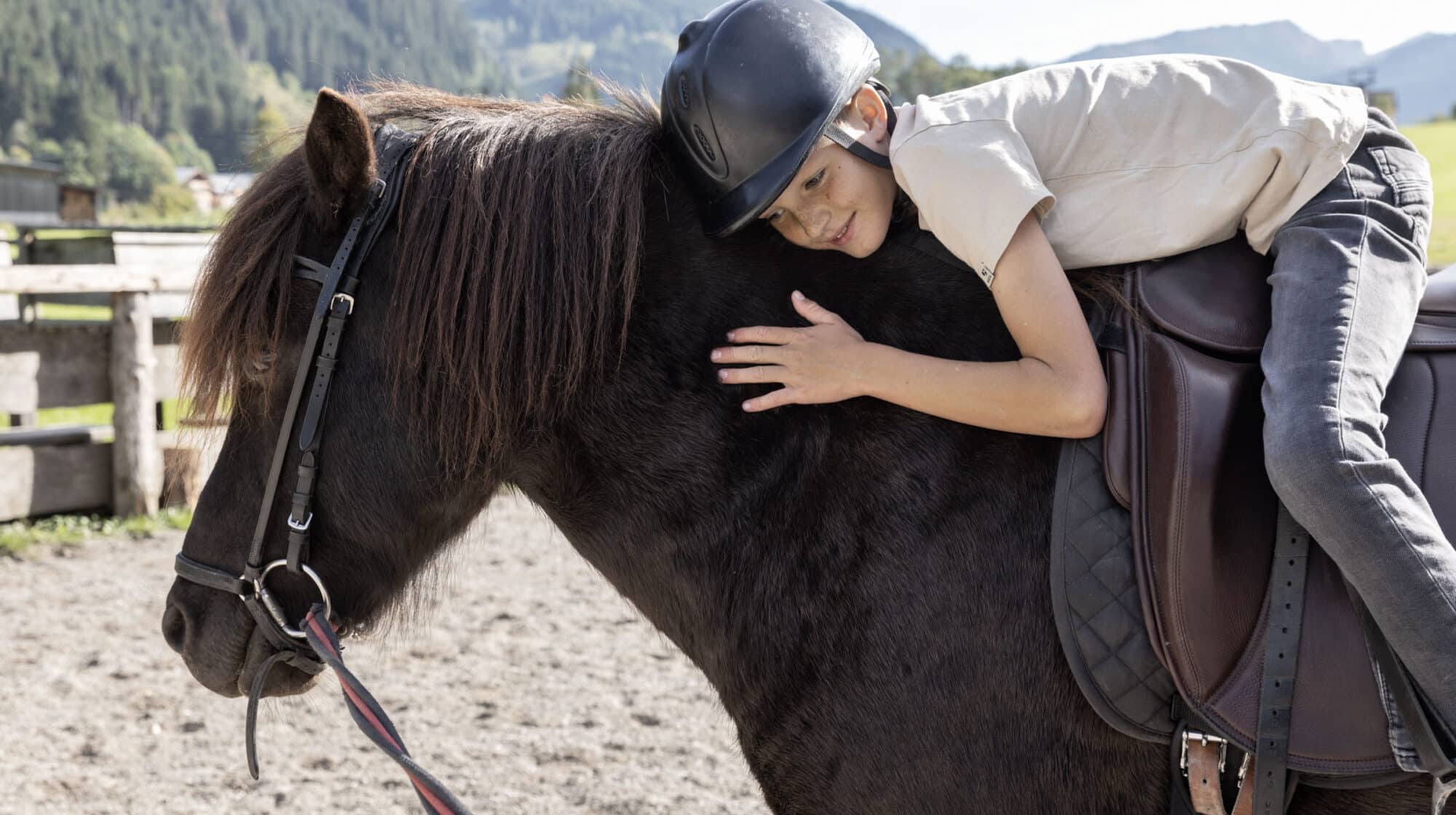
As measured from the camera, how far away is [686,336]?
1.85 metres

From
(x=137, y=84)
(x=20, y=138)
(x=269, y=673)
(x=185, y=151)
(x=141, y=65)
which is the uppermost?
(x=269, y=673)

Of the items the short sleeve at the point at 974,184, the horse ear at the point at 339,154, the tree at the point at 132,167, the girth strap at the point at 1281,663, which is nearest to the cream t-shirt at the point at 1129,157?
the short sleeve at the point at 974,184

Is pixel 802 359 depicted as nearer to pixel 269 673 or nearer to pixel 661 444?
pixel 661 444

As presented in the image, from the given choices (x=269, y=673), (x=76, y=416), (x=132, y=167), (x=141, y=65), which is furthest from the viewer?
(x=141, y=65)

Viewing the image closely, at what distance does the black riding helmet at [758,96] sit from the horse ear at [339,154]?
1.82 ft

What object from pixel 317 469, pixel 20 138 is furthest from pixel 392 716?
pixel 20 138

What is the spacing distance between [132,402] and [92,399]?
32 centimetres

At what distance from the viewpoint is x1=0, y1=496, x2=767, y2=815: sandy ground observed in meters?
3.56

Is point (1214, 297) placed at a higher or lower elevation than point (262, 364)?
higher

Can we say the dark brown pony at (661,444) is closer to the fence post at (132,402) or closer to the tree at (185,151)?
the fence post at (132,402)

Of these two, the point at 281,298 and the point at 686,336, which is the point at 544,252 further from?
the point at 281,298

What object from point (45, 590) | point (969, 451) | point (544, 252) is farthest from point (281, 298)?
point (45, 590)

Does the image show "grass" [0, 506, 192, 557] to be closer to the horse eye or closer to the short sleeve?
the horse eye

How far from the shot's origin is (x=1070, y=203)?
1715 mm
